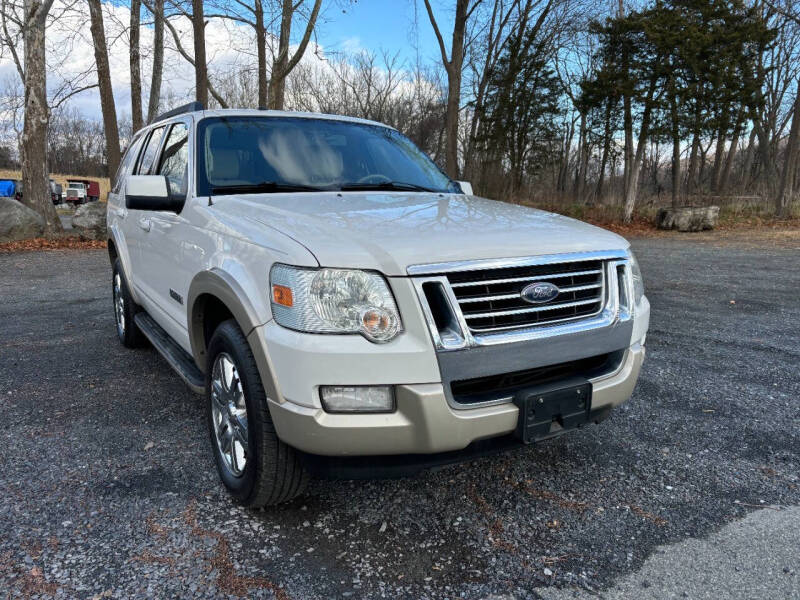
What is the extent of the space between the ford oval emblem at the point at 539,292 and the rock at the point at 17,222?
14.4 metres

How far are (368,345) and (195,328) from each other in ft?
4.33

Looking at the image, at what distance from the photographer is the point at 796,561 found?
2.23m

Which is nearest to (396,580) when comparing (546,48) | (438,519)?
(438,519)

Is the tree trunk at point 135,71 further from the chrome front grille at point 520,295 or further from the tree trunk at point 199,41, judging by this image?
the chrome front grille at point 520,295

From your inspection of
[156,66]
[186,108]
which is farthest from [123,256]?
[156,66]

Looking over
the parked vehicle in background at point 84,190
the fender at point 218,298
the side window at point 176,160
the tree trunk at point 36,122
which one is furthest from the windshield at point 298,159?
the parked vehicle in background at point 84,190

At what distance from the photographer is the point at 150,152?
176 inches

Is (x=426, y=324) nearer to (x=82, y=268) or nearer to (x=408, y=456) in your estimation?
(x=408, y=456)

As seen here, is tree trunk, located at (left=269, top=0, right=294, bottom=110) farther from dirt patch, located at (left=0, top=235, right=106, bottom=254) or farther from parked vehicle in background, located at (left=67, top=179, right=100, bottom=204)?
parked vehicle in background, located at (left=67, top=179, right=100, bottom=204)

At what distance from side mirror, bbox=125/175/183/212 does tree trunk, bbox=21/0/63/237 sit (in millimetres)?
12977

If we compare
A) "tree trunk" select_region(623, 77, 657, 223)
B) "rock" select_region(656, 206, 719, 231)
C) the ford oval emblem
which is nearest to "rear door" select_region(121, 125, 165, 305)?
the ford oval emblem

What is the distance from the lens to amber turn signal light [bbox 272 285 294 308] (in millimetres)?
2086

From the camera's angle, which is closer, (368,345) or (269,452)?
(368,345)

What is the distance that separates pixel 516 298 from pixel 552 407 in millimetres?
455
